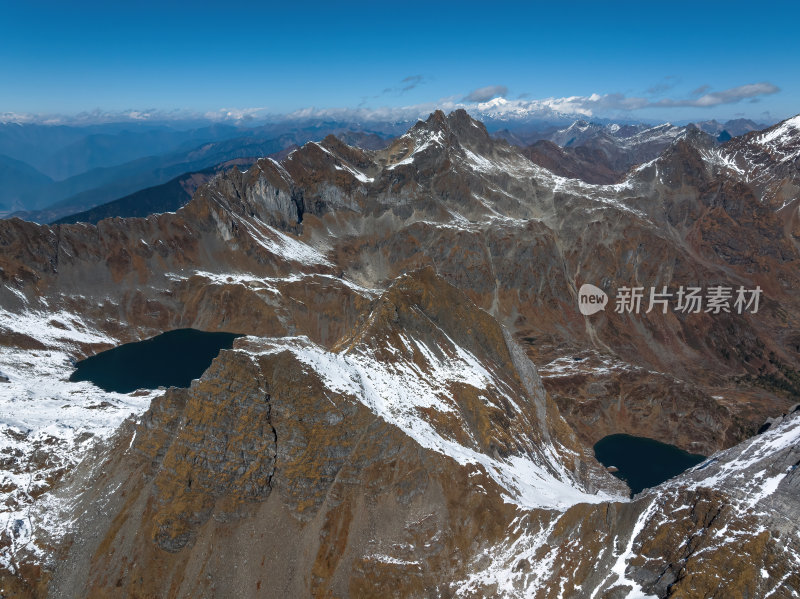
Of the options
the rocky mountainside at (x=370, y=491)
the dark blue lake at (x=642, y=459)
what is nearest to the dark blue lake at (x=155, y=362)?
the rocky mountainside at (x=370, y=491)

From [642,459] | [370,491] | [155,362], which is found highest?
[370,491]

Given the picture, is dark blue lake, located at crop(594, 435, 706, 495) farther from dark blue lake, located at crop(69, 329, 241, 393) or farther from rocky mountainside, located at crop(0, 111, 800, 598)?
dark blue lake, located at crop(69, 329, 241, 393)

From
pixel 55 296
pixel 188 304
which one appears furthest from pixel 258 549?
pixel 55 296

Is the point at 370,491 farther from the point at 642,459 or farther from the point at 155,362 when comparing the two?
the point at 155,362

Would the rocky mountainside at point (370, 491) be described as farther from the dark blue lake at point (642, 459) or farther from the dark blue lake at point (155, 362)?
the dark blue lake at point (155, 362)

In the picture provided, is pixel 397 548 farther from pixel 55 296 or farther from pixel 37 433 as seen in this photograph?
pixel 55 296

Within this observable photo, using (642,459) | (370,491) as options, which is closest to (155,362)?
(370,491)

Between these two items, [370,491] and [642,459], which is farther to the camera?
[642,459]
